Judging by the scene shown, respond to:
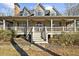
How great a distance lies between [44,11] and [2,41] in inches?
328

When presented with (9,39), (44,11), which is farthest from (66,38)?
(44,11)

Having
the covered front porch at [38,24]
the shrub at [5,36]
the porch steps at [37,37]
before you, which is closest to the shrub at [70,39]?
the covered front porch at [38,24]

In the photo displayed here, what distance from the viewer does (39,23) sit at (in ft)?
72.4

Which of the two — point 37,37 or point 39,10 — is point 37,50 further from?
point 39,10

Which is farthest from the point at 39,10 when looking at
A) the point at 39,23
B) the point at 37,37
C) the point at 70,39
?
the point at 70,39

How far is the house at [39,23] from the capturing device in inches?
742

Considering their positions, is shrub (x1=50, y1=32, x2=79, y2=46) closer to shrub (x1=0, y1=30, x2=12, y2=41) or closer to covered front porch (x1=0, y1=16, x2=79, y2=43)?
covered front porch (x1=0, y1=16, x2=79, y2=43)

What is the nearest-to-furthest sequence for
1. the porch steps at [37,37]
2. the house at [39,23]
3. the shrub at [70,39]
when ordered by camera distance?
the shrub at [70,39]
the porch steps at [37,37]
the house at [39,23]

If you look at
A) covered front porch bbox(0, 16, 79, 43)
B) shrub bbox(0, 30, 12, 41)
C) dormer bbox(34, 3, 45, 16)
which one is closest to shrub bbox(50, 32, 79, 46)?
covered front porch bbox(0, 16, 79, 43)

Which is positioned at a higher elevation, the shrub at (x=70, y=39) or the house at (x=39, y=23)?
the house at (x=39, y=23)

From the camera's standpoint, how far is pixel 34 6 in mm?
24297

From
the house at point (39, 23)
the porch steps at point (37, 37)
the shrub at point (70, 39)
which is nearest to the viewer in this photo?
the shrub at point (70, 39)

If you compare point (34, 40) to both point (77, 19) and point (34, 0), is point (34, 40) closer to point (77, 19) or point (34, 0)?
point (77, 19)

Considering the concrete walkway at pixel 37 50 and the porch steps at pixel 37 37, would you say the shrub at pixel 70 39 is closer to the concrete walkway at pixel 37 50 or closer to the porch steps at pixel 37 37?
the concrete walkway at pixel 37 50
